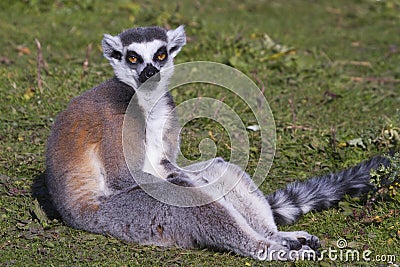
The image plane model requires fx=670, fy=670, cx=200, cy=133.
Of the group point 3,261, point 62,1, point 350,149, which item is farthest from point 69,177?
point 62,1

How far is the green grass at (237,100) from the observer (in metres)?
4.79

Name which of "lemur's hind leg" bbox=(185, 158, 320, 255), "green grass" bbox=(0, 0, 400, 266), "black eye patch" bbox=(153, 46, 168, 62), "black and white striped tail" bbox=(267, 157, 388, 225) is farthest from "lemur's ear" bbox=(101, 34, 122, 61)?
"black and white striped tail" bbox=(267, 157, 388, 225)

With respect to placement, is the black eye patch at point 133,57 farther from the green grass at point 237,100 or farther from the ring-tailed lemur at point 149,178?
the green grass at point 237,100

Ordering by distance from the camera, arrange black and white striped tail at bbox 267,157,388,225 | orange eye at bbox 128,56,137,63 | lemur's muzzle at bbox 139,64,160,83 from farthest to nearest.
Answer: black and white striped tail at bbox 267,157,388,225
orange eye at bbox 128,56,137,63
lemur's muzzle at bbox 139,64,160,83

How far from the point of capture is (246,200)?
4840 millimetres

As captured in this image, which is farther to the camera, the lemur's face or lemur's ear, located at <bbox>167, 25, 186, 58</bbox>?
lemur's ear, located at <bbox>167, 25, 186, 58</bbox>

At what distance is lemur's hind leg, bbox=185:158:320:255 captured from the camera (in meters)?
4.61

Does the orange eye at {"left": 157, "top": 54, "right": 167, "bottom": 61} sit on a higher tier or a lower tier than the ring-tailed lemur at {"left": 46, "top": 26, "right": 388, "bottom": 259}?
higher

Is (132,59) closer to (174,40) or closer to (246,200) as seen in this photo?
(174,40)

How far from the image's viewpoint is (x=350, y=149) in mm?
6543
